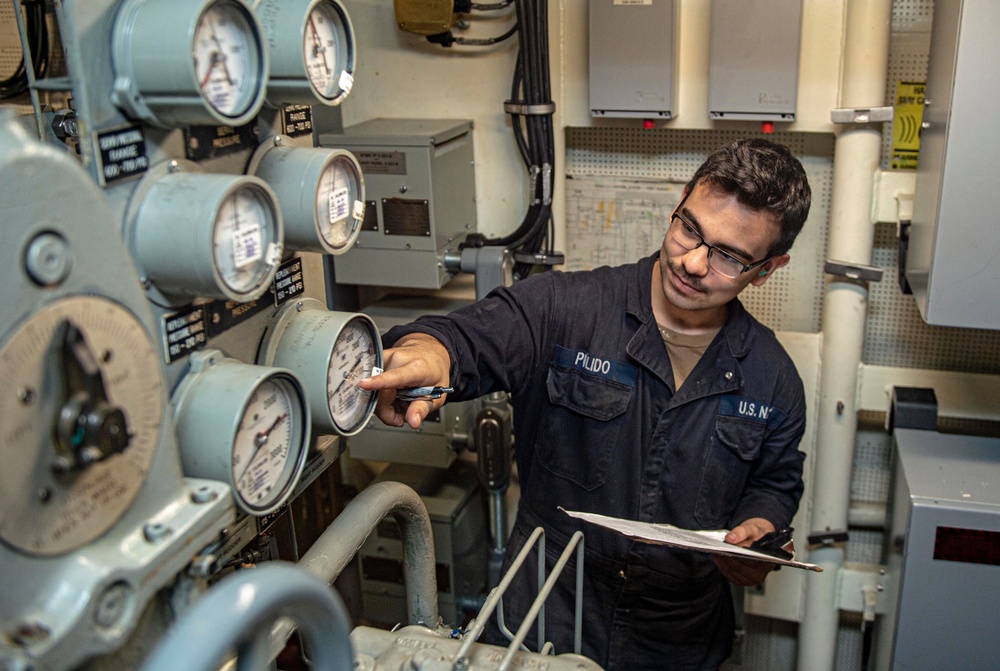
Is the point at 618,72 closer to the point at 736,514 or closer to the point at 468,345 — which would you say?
the point at 468,345

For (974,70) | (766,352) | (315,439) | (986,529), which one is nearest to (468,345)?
(315,439)

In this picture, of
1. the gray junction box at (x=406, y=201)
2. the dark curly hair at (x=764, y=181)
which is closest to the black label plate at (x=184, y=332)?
the dark curly hair at (x=764, y=181)

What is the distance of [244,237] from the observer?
1.11 m

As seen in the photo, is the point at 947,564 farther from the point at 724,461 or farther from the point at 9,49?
the point at 9,49

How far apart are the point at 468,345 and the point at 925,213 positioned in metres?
1.13

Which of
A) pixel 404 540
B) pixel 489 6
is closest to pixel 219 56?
pixel 404 540

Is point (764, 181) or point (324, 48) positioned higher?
point (324, 48)

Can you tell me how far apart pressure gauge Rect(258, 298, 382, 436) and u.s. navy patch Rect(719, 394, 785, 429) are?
3.23ft

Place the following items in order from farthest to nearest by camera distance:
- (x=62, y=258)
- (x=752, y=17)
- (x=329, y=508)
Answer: (x=329, y=508)
(x=752, y=17)
(x=62, y=258)

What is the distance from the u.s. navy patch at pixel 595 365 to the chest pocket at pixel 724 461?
0.23 meters

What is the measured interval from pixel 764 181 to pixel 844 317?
34.7 inches

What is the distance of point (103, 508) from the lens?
85 centimetres

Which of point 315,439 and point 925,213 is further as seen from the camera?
point 925,213

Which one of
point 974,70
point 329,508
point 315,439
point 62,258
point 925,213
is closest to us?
point 62,258
